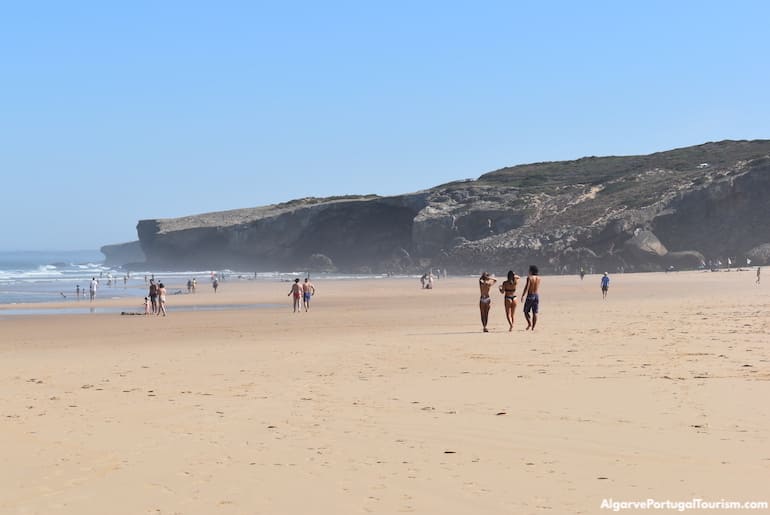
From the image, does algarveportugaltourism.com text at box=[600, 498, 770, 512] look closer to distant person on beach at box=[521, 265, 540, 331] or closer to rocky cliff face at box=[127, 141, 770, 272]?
distant person on beach at box=[521, 265, 540, 331]

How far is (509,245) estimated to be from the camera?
8069cm

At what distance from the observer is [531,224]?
88.0 meters

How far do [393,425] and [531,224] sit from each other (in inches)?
3210

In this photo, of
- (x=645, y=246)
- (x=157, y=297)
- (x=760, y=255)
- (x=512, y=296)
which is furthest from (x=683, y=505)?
(x=645, y=246)

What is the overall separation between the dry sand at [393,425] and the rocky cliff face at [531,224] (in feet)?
191

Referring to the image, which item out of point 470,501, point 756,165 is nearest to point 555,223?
point 756,165

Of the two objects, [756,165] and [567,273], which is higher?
[756,165]

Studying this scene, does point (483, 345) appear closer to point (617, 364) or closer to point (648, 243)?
point (617, 364)

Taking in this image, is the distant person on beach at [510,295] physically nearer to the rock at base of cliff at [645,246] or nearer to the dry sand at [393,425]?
the dry sand at [393,425]

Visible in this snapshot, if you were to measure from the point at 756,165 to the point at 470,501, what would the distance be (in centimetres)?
7681

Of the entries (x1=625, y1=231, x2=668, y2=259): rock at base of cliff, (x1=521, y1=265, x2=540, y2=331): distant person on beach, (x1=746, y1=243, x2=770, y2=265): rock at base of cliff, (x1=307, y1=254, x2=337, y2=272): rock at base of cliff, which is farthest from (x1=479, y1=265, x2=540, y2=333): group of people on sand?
(x1=307, y1=254, x2=337, y2=272): rock at base of cliff

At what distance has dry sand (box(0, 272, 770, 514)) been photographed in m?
5.72

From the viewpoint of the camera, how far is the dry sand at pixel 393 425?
18.8 feet

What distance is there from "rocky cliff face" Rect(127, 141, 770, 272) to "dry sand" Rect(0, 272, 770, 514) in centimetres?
5824
